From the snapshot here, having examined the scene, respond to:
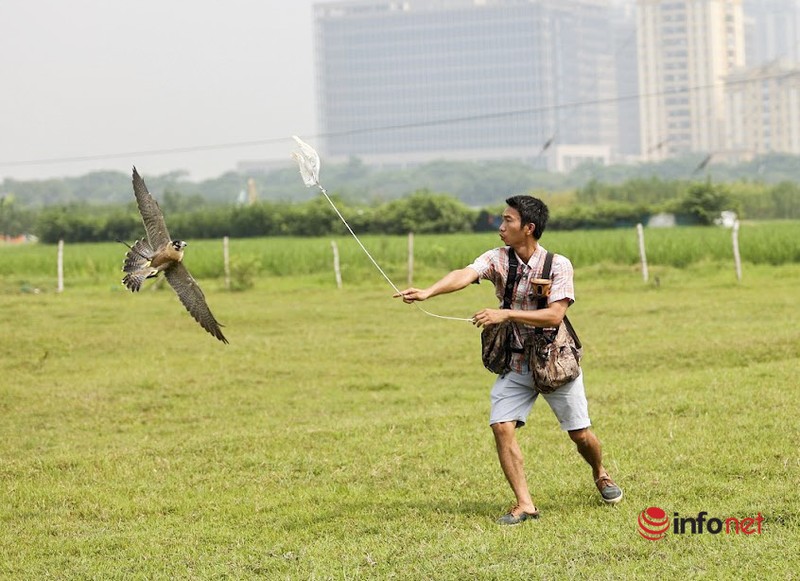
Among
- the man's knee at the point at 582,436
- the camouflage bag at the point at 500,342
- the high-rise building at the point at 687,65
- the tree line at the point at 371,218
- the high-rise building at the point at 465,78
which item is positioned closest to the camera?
the camouflage bag at the point at 500,342

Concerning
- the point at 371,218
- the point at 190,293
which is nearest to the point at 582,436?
the point at 190,293

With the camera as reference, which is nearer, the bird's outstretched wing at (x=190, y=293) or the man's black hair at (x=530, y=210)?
the man's black hair at (x=530, y=210)

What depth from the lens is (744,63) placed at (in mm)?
141875

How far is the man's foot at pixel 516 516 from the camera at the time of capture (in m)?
6.36

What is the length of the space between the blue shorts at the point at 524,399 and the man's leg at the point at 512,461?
46 mm

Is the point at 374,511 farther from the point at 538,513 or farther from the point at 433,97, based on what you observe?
the point at 433,97

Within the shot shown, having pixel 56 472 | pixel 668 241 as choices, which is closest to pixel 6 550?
pixel 56 472

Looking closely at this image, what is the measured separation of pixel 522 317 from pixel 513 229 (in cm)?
46

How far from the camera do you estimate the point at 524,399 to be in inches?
255

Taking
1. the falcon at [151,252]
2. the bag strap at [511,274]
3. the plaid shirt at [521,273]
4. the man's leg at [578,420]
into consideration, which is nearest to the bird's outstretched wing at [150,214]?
the falcon at [151,252]

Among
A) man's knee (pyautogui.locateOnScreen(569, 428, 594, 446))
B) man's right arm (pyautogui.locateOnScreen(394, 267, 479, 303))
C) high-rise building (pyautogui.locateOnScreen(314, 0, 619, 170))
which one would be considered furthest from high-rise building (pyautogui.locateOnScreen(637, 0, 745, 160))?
man's right arm (pyautogui.locateOnScreen(394, 267, 479, 303))

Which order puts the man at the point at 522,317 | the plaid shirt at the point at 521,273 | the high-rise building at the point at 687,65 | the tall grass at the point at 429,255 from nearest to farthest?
the man at the point at 522,317
the plaid shirt at the point at 521,273
the tall grass at the point at 429,255
the high-rise building at the point at 687,65

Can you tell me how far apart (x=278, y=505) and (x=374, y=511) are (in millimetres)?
661

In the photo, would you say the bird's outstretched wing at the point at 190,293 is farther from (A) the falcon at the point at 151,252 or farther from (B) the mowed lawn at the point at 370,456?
(B) the mowed lawn at the point at 370,456
